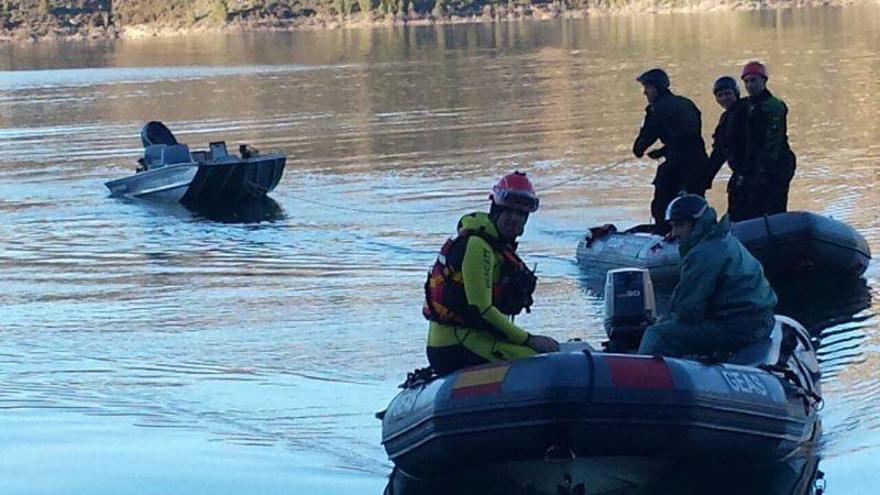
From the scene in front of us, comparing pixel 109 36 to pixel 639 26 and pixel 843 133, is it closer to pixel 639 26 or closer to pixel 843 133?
pixel 639 26

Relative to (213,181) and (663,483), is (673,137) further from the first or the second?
(213,181)

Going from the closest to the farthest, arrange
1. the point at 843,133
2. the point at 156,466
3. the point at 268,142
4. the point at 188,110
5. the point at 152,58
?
1. the point at 156,466
2. the point at 843,133
3. the point at 268,142
4. the point at 188,110
5. the point at 152,58

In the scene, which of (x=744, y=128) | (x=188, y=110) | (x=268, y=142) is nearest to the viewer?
(x=744, y=128)

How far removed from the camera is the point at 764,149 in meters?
15.9

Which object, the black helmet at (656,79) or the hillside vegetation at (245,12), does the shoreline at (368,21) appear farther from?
the black helmet at (656,79)

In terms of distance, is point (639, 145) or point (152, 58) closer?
point (639, 145)

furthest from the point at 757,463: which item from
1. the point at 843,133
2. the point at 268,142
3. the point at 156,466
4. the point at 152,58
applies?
the point at 152,58

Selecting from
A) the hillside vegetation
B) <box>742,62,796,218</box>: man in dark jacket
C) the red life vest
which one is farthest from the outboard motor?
the hillside vegetation

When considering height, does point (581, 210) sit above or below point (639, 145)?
below

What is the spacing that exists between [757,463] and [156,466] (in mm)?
3693

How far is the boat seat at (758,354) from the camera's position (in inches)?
407

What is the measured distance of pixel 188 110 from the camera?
149 feet

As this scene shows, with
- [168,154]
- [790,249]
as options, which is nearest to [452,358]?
[790,249]

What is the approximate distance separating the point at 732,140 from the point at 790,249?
3.79ft
